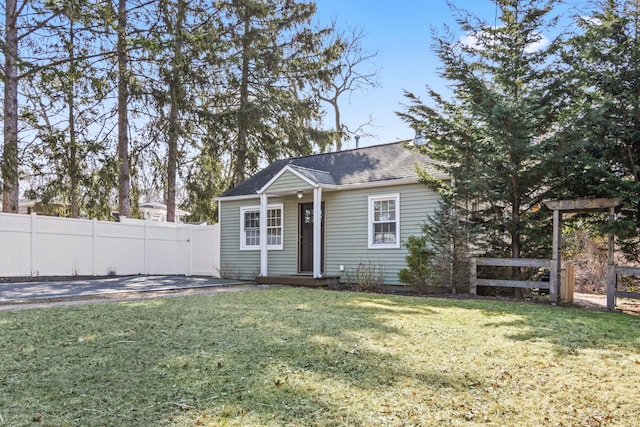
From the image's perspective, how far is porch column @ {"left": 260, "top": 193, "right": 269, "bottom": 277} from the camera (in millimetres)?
12812

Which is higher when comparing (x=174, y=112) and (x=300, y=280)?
(x=174, y=112)

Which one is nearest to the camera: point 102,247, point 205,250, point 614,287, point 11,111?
point 614,287

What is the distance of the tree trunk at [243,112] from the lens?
18.0m

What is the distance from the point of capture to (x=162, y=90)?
656 inches

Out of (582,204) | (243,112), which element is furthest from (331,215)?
(243,112)

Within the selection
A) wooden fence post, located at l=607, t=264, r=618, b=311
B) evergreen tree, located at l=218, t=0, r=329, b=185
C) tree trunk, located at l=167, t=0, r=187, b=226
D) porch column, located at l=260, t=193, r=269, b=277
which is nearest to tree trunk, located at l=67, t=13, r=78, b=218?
tree trunk, located at l=167, t=0, r=187, b=226

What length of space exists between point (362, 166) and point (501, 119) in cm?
Result: 514

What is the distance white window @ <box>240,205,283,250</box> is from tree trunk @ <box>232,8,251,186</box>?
5.24 metres

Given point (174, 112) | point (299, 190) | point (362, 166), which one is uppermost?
point (174, 112)

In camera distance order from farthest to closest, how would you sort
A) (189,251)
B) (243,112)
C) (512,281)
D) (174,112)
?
1. (243,112)
2. (174,112)
3. (189,251)
4. (512,281)

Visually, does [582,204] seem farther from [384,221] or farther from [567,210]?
[384,221]

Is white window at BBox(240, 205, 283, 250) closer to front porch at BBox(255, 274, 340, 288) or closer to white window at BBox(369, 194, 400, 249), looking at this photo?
front porch at BBox(255, 274, 340, 288)

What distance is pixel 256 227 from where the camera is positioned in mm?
13812

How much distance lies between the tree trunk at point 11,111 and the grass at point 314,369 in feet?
30.8
